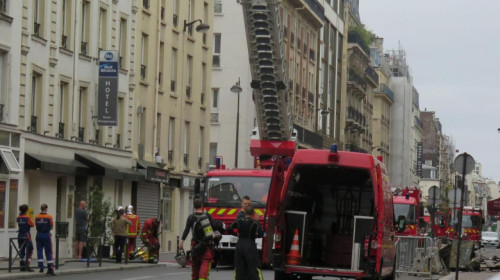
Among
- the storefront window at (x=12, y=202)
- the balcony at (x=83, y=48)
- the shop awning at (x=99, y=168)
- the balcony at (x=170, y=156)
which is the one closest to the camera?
the storefront window at (x=12, y=202)

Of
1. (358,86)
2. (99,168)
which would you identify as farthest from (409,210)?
(358,86)

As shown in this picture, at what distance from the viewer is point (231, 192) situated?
3703 cm

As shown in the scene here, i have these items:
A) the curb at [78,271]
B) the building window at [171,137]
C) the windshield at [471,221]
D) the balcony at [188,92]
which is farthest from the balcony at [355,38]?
the curb at [78,271]

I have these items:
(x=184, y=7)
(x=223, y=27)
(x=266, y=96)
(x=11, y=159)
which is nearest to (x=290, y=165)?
(x=266, y=96)

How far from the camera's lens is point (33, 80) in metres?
41.7

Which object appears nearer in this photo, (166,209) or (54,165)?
(54,165)

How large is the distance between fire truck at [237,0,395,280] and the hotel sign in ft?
63.0

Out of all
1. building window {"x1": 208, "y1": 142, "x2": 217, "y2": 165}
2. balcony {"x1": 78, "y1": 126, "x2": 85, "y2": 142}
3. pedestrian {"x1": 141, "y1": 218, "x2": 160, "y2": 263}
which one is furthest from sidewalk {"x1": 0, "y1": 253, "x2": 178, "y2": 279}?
building window {"x1": 208, "y1": 142, "x2": 217, "y2": 165}

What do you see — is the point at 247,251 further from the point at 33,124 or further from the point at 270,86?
the point at 33,124

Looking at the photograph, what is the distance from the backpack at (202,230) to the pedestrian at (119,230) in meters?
17.4

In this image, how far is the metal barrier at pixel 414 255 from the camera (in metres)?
36.1

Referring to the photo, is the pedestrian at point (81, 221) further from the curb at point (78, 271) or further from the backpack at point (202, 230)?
the backpack at point (202, 230)

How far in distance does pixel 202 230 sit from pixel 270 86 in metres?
16.9

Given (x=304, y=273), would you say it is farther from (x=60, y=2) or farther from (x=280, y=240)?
(x=60, y=2)
